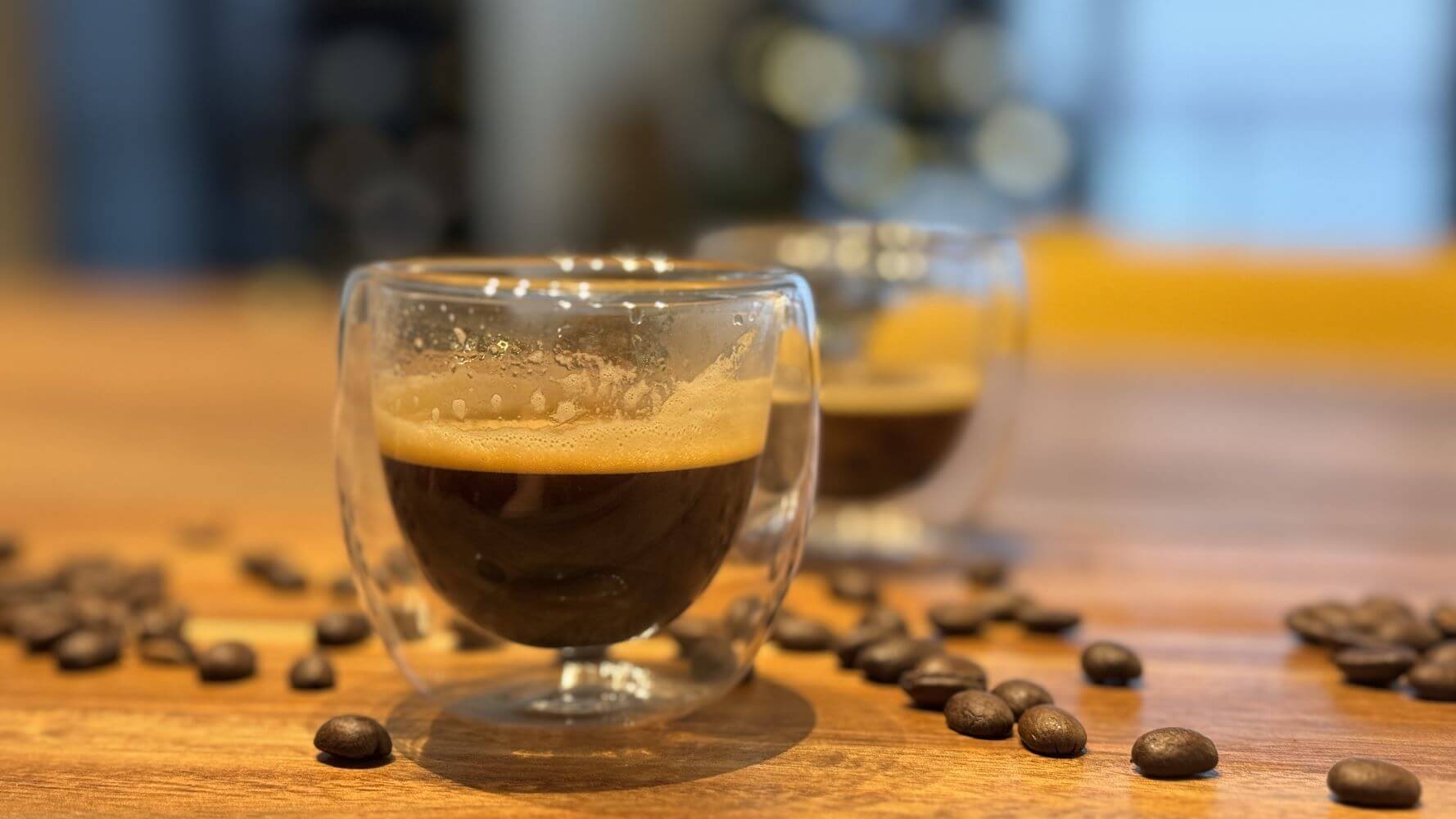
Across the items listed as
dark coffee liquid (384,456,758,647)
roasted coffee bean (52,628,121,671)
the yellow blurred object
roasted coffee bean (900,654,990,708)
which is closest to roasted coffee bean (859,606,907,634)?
roasted coffee bean (900,654,990,708)

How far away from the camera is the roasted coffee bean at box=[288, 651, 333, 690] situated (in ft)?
3.53

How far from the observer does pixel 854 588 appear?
137 centimetres

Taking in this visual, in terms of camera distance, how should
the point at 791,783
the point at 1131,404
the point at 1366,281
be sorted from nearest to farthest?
the point at 791,783
the point at 1131,404
the point at 1366,281

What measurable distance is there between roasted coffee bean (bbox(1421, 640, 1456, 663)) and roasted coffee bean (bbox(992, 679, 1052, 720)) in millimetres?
316

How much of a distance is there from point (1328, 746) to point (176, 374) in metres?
2.57

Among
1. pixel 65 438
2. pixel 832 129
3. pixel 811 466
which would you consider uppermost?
pixel 832 129

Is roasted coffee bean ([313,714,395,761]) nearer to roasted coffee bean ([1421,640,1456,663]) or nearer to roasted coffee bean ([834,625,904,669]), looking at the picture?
roasted coffee bean ([834,625,904,669])

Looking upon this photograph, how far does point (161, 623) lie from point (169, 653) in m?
0.05

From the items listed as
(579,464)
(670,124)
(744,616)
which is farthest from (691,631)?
(670,124)

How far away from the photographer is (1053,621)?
1.23 metres

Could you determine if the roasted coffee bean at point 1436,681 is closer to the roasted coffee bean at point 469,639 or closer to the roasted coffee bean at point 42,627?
the roasted coffee bean at point 469,639

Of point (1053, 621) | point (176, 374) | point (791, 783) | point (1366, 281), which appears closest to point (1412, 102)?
point (1366, 281)

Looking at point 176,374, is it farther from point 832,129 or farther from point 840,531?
point 832,129

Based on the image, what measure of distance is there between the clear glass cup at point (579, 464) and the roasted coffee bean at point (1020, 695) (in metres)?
0.18
